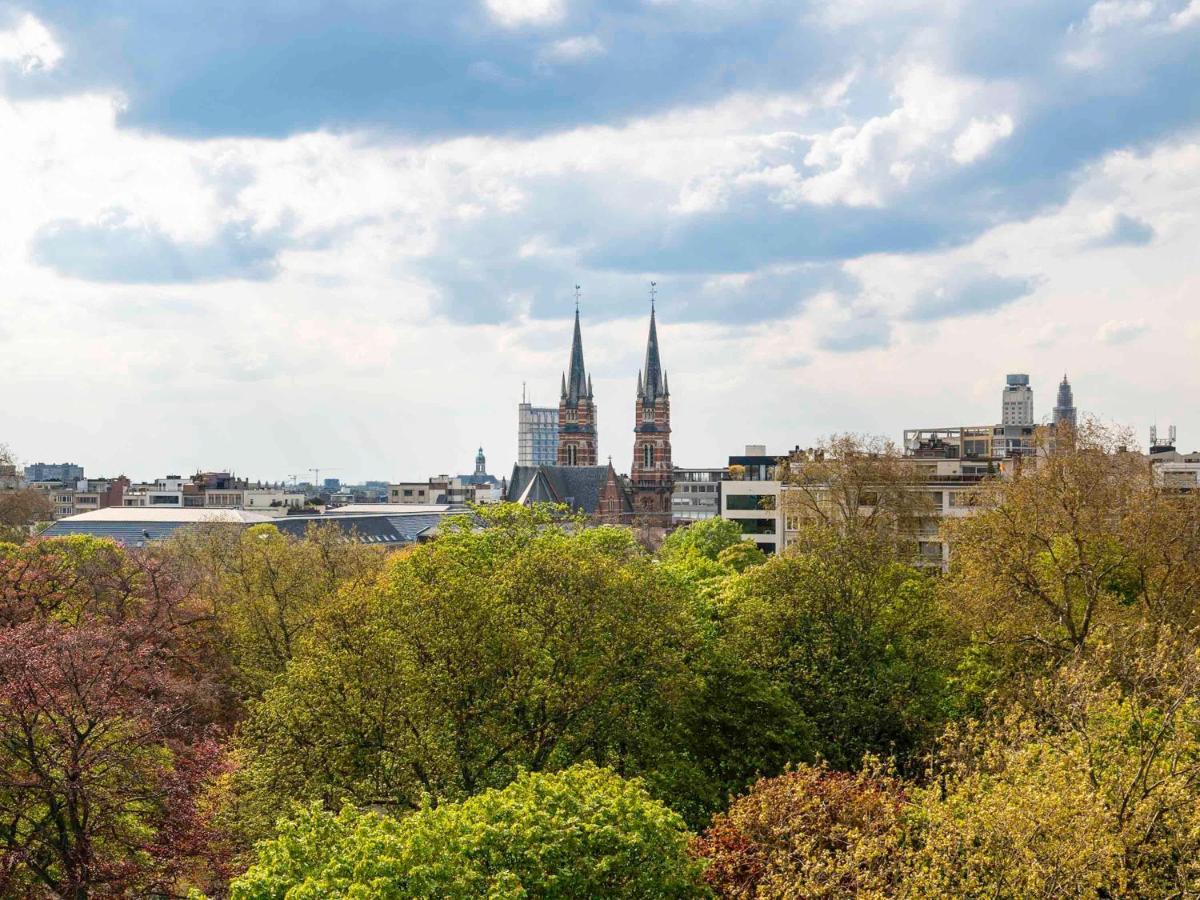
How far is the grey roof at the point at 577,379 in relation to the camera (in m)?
178

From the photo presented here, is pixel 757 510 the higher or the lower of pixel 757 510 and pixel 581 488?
the lower

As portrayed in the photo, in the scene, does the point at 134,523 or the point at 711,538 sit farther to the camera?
the point at 134,523

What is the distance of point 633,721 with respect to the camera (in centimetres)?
3009

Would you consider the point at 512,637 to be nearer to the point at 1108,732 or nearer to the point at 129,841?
the point at 129,841

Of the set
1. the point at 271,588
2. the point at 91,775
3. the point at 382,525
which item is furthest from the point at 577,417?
the point at 91,775

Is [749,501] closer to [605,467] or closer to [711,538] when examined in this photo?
[711,538]

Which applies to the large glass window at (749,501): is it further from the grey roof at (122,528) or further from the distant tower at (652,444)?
the distant tower at (652,444)

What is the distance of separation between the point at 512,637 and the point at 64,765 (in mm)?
10466

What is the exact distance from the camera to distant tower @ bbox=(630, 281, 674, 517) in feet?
537

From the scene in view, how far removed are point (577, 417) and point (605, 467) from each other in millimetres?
18220

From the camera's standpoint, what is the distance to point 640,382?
169 meters

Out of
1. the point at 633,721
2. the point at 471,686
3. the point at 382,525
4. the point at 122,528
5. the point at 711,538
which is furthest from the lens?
the point at 382,525

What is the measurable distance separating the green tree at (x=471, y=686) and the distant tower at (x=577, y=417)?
451 ft

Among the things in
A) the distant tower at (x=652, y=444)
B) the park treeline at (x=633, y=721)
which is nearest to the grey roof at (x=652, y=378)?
the distant tower at (x=652, y=444)
